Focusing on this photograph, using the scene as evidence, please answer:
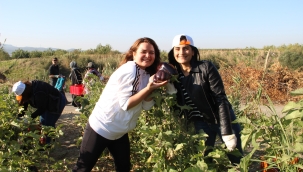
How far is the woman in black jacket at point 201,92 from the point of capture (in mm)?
2186

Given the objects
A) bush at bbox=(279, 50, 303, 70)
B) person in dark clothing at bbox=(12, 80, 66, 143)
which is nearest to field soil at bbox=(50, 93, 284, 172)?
person in dark clothing at bbox=(12, 80, 66, 143)

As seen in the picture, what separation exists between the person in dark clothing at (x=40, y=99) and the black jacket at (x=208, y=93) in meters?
1.97

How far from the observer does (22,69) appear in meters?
21.7

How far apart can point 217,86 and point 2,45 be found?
210 cm

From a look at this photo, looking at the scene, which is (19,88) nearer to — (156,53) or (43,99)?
(43,99)

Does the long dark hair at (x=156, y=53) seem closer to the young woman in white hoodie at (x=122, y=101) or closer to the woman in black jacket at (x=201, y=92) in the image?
the young woman in white hoodie at (x=122, y=101)

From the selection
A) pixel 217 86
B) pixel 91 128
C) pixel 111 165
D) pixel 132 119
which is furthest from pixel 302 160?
pixel 111 165

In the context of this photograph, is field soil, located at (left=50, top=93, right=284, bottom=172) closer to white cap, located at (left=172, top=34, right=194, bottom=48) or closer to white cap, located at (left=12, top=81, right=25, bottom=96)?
white cap, located at (left=12, top=81, right=25, bottom=96)

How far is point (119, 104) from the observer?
200 centimetres

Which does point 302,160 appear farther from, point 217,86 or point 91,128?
point 91,128

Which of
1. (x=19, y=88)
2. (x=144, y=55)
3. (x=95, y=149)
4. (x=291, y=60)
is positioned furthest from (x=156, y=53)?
(x=291, y=60)

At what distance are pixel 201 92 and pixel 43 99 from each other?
223 cm

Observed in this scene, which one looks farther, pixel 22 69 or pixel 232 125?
pixel 22 69

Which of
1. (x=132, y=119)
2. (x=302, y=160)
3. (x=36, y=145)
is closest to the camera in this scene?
(x=302, y=160)
